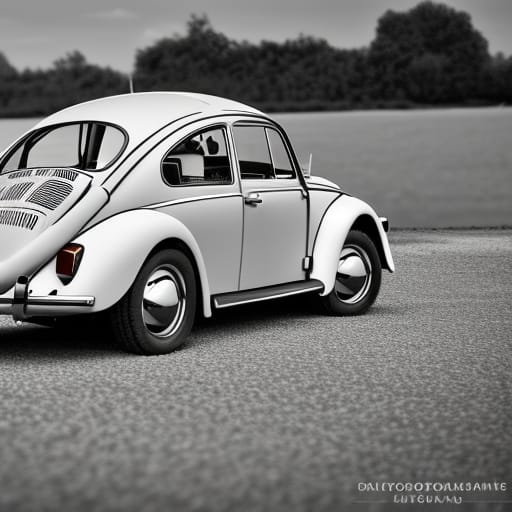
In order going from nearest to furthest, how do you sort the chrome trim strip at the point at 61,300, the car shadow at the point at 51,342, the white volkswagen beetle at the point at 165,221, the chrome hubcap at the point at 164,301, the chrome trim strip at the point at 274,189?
the chrome trim strip at the point at 61,300 → the white volkswagen beetle at the point at 165,221 → the chrome hubcap at the point at 164,301 → the car shadow at the point at 51,342 → the chrome trim strip at the point at 274,189

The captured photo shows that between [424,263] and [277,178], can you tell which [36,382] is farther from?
[424,263]

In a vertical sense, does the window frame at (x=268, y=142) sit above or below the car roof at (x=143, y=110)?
below

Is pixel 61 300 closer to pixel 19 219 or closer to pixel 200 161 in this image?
pixel 19 219

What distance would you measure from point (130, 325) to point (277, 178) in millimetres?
2216

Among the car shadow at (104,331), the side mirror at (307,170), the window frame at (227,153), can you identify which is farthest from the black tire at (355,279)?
the window frame at (227,153)

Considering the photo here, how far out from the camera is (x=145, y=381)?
19.5ft

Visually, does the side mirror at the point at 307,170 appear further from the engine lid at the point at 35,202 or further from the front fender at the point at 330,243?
the engine lid at the point at 35,202

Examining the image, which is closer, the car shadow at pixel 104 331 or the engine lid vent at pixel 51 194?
the engine lid vent at pixel 51 194

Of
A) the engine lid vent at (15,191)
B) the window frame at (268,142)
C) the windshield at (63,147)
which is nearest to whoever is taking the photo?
the engine lid vent at (15,191)

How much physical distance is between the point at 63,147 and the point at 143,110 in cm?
77

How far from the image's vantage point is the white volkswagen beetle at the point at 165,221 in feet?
21.0

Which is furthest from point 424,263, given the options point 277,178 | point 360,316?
point 277,178

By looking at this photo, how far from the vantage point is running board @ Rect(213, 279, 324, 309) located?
7.38 metres

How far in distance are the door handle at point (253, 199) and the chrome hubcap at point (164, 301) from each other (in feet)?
3.44
